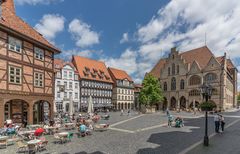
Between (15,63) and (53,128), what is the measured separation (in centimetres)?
782

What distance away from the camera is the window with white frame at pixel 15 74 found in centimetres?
1656

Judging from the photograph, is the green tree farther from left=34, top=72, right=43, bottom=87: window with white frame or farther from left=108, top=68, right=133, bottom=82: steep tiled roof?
left=34, top=72, right=43, bottom=87: window with white frame

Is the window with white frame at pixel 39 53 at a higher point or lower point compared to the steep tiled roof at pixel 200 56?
lower

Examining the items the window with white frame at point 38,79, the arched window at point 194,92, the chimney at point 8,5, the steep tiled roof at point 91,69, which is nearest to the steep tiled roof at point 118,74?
the steep tiled roof at point 91,69

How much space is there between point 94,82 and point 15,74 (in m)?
36.3

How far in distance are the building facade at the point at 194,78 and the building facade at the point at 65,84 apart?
101 feet

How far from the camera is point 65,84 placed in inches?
1724

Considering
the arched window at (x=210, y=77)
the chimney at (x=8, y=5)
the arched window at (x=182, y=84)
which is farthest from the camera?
A: the arched window at (x=182, y=84)

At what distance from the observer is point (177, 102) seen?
53.7m

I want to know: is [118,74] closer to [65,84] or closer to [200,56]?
[65,84]

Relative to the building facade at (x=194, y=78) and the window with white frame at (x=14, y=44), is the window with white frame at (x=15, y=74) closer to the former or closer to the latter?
the window with white frame at (x=14, y=44)

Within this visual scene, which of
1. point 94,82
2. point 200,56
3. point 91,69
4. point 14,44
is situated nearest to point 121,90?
point 94,82

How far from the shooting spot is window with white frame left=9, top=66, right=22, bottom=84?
16.6 m

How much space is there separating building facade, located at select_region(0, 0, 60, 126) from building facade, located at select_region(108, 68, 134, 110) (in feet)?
127
